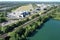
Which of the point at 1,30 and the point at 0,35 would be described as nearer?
the point at 0,35

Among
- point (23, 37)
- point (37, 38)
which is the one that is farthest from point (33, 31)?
point (23, 37)

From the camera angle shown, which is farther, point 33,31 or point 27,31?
point 33,31

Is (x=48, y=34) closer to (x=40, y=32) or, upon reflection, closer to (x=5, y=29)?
(x=40, y=32)

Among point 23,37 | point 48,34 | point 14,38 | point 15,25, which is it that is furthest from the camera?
point 15,25

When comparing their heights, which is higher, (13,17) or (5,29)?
(5,29)

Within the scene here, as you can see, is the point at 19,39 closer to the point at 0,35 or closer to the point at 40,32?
the point at 0,35

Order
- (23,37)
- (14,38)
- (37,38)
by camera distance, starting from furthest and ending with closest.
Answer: (37,38), (23,37), (14,38)

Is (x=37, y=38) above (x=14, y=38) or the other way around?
the other way around

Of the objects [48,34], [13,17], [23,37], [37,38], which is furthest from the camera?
[13,17]

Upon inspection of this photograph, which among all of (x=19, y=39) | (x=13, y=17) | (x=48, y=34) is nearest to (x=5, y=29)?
(x=19, y=39)
